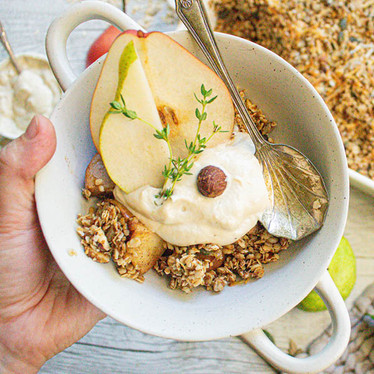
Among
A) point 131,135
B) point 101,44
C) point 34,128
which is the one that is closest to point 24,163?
point 34,128

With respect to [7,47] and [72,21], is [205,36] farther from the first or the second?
[7,47]

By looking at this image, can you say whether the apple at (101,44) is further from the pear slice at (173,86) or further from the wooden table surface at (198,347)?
the wooden table surface at (198,347)

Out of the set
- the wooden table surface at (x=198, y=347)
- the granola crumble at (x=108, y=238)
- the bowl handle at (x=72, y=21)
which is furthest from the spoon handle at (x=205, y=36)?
the wooden table surface at (x=198, y=347)

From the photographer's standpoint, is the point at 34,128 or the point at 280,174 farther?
A: the point at 280,174

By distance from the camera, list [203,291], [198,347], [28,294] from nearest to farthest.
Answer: [203,291], [28,294], [198,347]

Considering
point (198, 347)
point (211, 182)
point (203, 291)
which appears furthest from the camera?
point (198, 347)

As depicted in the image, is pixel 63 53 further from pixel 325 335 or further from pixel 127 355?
pixel 325 335
